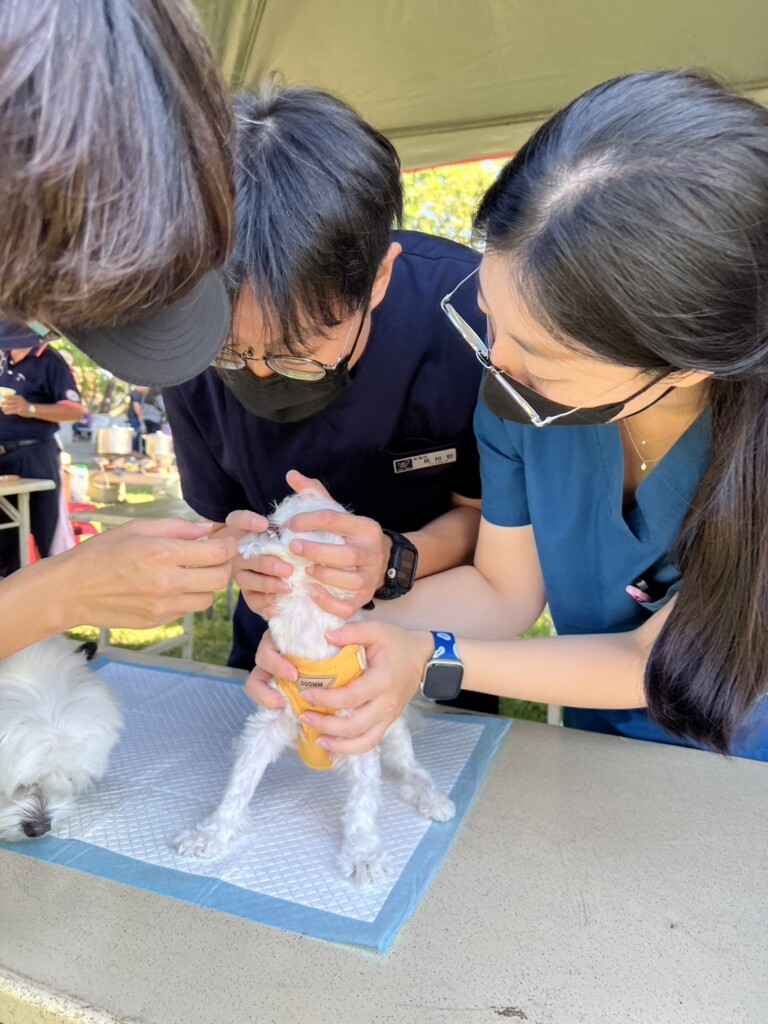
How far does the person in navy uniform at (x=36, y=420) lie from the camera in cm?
430

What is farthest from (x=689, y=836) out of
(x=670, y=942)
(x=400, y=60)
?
(x=400, y=60)

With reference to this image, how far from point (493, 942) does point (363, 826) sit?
0.23 m

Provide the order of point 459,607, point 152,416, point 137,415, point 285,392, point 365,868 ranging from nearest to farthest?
point 365,868 < point 285,392 < point 459,607 < point 137,415 < point 152,416

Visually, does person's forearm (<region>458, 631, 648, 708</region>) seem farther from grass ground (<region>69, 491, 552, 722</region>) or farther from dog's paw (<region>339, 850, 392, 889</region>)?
grass ground (<region>69, 491, 552, 722</region>)

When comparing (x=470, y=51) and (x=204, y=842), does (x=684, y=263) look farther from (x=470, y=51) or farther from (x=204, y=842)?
(x=470, y=51)

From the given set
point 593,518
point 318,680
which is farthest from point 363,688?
point 593,518

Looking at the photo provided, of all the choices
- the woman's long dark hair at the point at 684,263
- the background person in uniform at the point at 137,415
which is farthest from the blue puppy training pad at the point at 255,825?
the background person in uniform at the point at 137,415

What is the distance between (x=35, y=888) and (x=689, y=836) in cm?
85

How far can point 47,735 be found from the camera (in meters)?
1.06

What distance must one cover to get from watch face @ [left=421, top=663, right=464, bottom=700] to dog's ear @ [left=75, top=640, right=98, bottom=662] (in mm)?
606

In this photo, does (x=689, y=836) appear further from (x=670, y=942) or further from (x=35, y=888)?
(x=35, y=888)

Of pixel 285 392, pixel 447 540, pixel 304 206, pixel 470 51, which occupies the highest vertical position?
pixel 470 51

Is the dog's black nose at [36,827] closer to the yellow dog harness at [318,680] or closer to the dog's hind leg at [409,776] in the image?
the yellow dog harness at [318,680]

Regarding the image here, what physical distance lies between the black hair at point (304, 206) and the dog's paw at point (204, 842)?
692 mm
